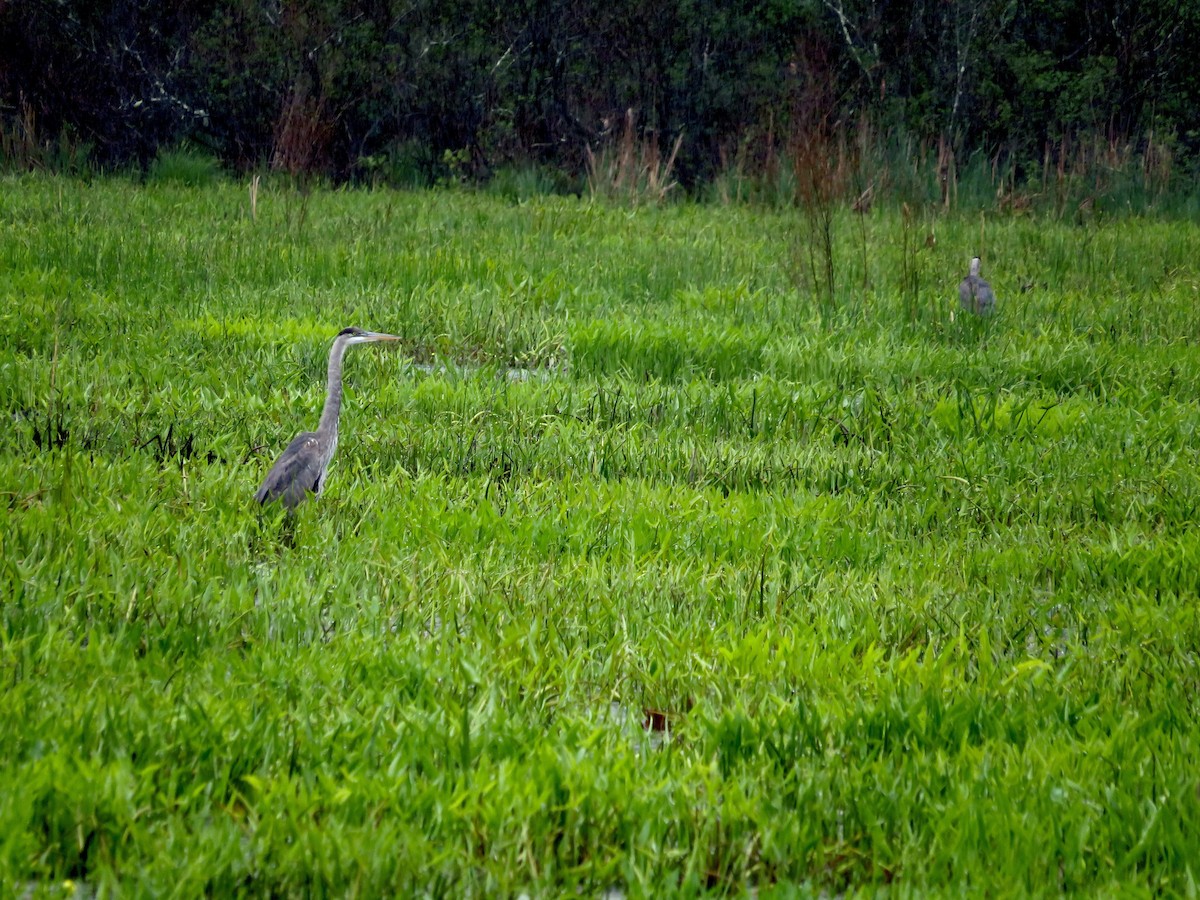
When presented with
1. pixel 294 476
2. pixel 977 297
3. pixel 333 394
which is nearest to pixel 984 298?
pixel 977 297

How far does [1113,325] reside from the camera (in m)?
9.00

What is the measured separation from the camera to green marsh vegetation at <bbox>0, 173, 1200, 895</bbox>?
106 inches

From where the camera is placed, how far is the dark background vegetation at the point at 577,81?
727 inches

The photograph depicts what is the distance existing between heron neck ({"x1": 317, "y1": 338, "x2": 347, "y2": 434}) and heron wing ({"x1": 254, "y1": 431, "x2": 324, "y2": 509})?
0.24 meters

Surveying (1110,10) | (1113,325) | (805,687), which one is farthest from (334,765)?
(1110,10)

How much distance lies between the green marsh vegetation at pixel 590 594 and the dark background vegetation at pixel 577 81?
8760 millimetres

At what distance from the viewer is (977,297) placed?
8852 mm

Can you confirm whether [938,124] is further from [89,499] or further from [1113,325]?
[89,499]

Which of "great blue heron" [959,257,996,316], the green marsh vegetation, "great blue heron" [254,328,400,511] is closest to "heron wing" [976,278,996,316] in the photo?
"great blue heron" [959,257,996,316]

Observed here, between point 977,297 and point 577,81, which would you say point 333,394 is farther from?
point 577,81

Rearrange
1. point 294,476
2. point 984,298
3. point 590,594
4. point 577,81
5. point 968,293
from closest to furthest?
point 590,594
point 294,476
point 984,298
point 968,293
point 577,81

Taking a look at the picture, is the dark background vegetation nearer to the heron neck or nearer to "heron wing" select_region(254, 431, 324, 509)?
the heron neck

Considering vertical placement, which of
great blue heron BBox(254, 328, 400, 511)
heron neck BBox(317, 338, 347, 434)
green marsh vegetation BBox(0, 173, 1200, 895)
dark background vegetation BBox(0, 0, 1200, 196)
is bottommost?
green marsh vegetation BBox(0, 173, 1200, 895)

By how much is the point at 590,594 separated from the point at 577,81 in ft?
61.2
